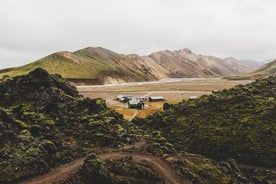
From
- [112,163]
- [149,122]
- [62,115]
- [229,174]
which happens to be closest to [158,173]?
[112,163]

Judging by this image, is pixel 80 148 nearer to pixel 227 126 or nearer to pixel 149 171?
pixel 149 171

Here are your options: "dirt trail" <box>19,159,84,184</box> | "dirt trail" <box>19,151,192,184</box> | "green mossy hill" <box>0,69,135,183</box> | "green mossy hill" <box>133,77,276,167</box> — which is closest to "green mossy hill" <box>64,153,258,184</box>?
"dirt trail" <box>19,151,192,184</box>

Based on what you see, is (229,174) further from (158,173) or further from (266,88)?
(266,88)

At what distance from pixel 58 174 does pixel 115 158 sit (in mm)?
8684

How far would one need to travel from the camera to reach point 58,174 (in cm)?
3762

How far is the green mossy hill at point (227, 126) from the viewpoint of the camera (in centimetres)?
6050

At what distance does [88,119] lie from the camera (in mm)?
56312

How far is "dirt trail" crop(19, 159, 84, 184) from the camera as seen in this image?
35938mm

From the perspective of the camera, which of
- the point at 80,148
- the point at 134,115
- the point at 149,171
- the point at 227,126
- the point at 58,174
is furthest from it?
the point at 134,115

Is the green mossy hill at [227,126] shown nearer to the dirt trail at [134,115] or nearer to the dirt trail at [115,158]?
the dirt trail at [134,115]

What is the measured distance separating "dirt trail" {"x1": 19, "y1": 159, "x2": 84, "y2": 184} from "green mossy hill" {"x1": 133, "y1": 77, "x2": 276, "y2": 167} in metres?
28.0

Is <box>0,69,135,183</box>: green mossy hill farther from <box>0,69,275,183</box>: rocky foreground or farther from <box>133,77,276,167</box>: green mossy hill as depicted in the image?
<box>133,77,276,167</box>: green mossy hill

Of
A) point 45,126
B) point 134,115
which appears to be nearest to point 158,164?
point 45,126

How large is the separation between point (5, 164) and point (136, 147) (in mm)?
19480
